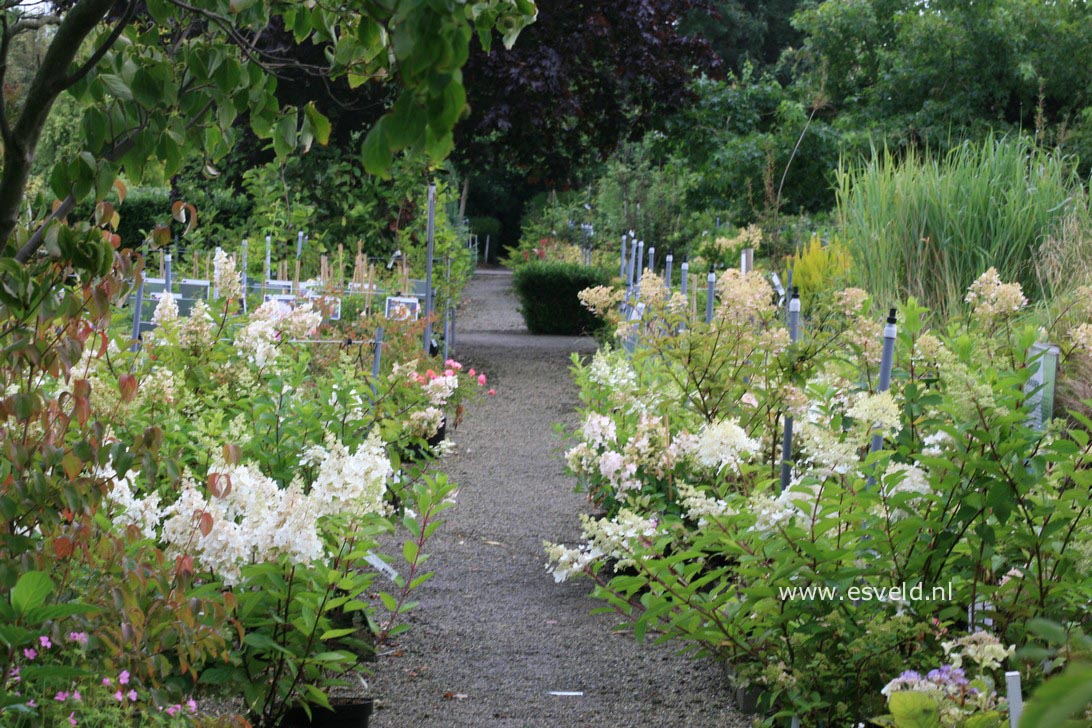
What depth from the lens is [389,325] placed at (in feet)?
22.7

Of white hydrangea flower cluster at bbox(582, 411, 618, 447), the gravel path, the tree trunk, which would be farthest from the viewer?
white hydrangea flower cluster at bbox(582, 411, 618, 447)

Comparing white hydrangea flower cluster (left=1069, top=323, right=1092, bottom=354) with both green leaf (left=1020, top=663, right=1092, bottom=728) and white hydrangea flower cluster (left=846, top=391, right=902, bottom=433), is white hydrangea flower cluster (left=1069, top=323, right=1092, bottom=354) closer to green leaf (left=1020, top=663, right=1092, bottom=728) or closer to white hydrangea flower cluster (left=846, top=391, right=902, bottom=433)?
white hydrangea flower cluster (left=846, top=391, right=902, bottom=433)

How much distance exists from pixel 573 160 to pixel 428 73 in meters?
11.4

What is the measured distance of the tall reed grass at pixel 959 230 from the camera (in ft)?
22.6

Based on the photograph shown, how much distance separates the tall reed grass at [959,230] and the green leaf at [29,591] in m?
5.62

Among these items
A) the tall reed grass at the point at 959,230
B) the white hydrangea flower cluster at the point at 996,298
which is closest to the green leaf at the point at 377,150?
the white hydrangea flower cluster at the point at 996,298

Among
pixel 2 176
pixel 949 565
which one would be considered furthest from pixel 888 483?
pixel 2 176

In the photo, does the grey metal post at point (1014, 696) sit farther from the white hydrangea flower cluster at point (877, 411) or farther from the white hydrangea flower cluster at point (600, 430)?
the white hydrangea flower cluster at point (600, 430)

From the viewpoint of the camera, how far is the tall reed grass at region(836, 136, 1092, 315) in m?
6.88

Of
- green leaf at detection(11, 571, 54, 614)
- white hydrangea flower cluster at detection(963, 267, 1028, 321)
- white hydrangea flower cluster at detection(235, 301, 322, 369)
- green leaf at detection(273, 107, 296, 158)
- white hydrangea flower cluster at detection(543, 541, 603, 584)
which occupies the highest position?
green leaf at detection(273, 107, 296, 158)

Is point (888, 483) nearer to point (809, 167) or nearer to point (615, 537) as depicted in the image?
point (615, 537)

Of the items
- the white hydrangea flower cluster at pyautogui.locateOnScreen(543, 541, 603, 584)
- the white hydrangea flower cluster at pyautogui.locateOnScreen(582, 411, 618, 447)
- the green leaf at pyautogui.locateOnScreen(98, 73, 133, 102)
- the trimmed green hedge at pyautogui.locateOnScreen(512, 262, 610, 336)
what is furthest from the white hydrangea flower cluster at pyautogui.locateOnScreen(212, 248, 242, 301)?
the trimmed green hedge at pyautogui.locateOnScreen(512, 262, 610, 336)

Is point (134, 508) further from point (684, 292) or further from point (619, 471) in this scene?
point (684, 292)

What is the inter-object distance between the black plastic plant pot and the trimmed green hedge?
10.8 metres
